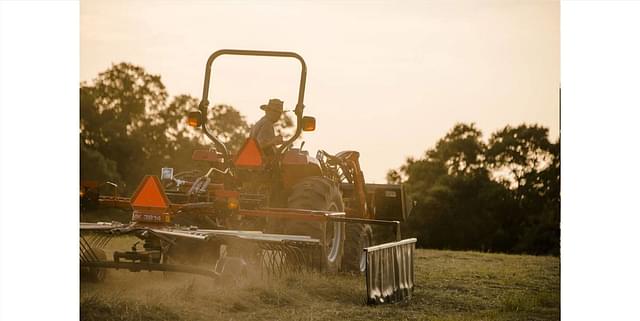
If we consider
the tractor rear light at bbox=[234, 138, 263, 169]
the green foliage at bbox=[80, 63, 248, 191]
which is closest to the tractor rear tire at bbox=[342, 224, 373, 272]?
the tractor rear light at bbox=[234, 138, 263, 169]

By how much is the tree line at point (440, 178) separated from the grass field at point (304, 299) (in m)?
5.79

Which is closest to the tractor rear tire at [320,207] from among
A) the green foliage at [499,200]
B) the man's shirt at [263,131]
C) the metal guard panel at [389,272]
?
the man's shirt at [263,131]

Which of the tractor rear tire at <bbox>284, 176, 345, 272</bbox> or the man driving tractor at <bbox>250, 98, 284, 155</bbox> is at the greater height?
the man driving tractor at <bbox>250, 98, 284, 155</bbox>

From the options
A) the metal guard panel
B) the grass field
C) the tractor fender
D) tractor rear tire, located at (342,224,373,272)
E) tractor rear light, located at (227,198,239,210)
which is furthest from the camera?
tractor rear tire, located at (342,224,373,272)

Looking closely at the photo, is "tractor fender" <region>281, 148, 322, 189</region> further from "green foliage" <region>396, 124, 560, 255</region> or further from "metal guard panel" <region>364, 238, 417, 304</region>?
"green foliage" <region>396, 124, 560, 255</region>

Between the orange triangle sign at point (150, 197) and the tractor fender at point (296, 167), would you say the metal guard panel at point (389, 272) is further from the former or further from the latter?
the orange triangle sign at point (150, 197)

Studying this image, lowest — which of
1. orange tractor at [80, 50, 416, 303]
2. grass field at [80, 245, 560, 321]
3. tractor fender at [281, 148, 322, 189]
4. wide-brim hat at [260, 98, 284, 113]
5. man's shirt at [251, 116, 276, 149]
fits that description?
grass field at [80, 245, 560, 321]

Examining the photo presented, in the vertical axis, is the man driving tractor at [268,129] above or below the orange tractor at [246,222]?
above

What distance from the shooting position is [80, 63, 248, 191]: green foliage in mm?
13906

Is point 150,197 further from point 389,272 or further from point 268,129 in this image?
point 389,272

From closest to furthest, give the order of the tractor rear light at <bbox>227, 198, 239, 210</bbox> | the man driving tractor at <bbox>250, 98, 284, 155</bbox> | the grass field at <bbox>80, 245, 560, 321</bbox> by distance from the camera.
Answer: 1. the grass field at <bbox>80, 245, 560, 321</bbox>
2. the tractor rear light at <bbox>227, 198, 239, 210</bbox>
3. the man driving tractor at <bbox>250, 98, 284, 155</bbox>

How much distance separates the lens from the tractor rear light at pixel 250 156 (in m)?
7.19

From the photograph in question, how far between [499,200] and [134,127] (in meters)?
6.27

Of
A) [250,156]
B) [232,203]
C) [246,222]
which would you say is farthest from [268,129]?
[232,203]
